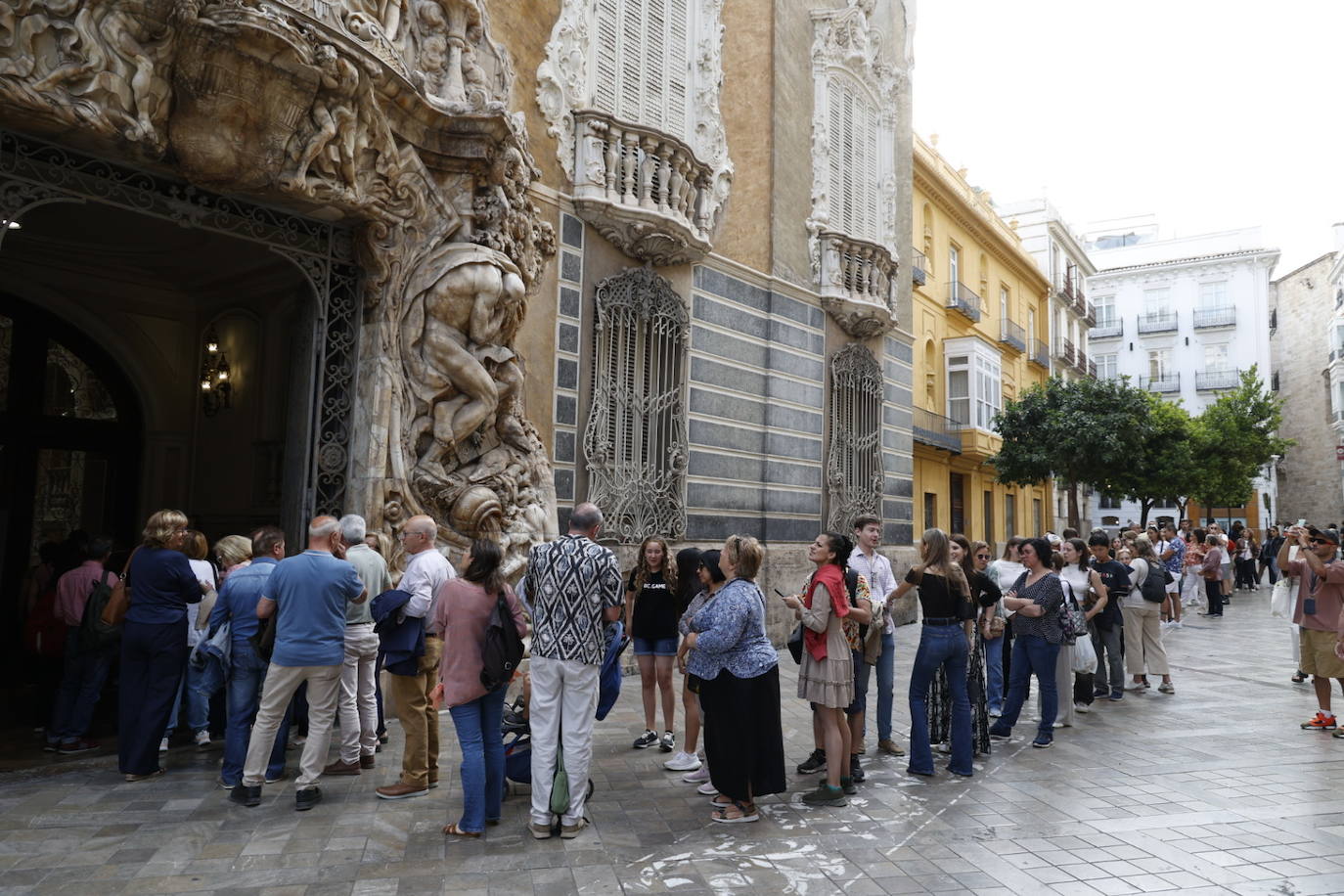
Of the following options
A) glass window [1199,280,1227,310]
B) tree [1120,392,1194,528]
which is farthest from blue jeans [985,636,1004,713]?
glass window [1199,280,1227,310]

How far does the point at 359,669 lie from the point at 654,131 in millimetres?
7846

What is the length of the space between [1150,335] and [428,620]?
5630 centimetres

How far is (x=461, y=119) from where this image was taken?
28.3 ft

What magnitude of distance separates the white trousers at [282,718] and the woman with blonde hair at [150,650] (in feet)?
3.08

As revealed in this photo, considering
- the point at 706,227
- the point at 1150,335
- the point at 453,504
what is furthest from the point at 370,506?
the point at 1150,335

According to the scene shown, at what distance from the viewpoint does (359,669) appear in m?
6.61

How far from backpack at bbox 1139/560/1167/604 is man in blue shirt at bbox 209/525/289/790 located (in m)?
8.76

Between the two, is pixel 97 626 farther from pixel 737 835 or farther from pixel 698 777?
pixel 737 835

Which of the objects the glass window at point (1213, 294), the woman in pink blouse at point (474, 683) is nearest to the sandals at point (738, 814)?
the woman in pink blouse at point (474, 683)

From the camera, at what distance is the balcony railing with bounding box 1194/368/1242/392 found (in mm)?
50750

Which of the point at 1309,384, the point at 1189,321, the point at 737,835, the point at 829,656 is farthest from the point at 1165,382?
the point at 737,835

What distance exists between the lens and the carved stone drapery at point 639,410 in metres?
11.4

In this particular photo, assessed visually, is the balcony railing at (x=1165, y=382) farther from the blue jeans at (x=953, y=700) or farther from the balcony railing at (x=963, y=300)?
the blue jeans at (x=953, y=700)

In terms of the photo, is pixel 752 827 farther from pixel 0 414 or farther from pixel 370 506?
pixel 0 414
